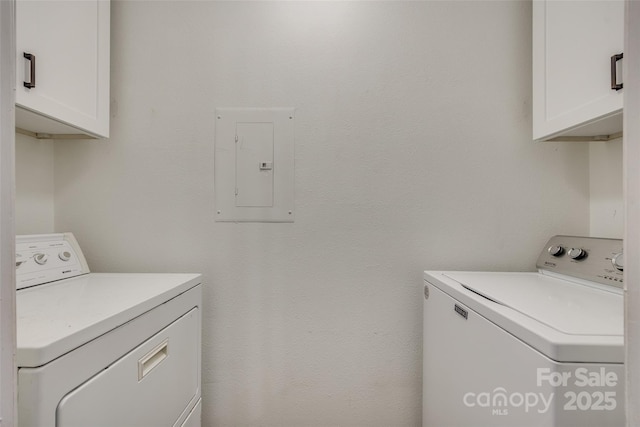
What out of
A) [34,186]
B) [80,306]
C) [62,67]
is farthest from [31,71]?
[80,306]

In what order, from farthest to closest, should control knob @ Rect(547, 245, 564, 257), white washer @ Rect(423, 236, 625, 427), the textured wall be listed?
1. the textured wall
2. control knob @ Rect(547, 245, 564, 257)
3. white washer @ Rect(423, 236, 625, 427)

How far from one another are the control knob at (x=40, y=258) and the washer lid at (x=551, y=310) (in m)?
1.40

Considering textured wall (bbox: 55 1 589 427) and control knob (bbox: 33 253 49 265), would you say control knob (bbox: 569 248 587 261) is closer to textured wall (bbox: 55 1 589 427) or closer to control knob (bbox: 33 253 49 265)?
textured wall (bbox: 55 1 589 427)

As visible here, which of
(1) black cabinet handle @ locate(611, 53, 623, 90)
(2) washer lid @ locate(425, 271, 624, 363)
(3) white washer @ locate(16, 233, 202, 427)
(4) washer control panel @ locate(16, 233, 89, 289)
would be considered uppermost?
(1) black cabinet handle @ locate(611, 53, 623, 90)

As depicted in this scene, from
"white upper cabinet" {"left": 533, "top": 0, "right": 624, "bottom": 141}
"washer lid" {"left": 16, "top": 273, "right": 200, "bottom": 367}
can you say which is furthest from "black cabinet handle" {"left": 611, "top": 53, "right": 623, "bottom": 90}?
"washer lid" {"left": 16, "top": 273, "right": 200, "bottom": 367}

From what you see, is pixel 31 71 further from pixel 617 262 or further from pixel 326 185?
pixel 617 262

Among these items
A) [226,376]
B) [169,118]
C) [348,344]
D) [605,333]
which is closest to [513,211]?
[605,333]

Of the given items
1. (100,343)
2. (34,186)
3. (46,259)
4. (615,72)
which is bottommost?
(100,343)

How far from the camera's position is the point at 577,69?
0.95 metres

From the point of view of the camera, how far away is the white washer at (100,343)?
0.53 meters

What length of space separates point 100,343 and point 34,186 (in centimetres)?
96

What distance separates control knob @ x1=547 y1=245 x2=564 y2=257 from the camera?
1.12 m

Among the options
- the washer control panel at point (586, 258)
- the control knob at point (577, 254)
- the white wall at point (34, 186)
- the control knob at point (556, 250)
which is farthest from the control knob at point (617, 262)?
the white wall at point (34, 186)

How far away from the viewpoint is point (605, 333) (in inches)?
21.7
